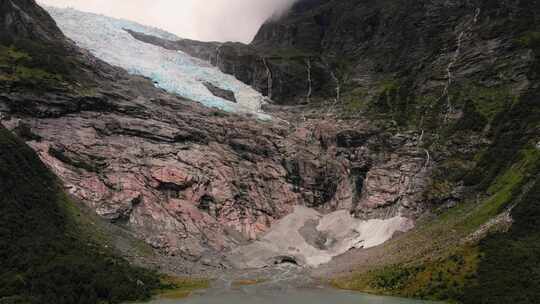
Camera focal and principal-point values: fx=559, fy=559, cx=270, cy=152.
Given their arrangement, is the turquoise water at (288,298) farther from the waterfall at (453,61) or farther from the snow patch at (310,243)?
the waterfall at (453,61)

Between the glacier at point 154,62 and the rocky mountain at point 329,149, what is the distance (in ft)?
3.08

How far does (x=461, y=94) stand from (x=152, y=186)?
227 ft

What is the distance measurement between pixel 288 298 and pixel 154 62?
101 m

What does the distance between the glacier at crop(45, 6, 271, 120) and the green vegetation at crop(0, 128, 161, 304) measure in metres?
56.3

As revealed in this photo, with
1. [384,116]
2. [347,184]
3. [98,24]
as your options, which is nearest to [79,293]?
[347,184]

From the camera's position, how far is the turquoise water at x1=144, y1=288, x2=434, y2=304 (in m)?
65.4

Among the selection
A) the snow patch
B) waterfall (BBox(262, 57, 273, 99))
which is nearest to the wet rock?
waterfall (BBox(262, 57, 273, 99))

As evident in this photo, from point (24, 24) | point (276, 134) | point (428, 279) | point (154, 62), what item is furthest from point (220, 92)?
point (428, 279)

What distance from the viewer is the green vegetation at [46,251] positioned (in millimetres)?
A: 61156

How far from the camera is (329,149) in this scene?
124 metres

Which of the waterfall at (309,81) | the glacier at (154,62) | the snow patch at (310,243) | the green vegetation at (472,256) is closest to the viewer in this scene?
the green vegetation at (472,256)

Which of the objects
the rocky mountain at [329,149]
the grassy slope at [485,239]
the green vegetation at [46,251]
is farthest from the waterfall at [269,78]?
the green vegetation at [46,251]

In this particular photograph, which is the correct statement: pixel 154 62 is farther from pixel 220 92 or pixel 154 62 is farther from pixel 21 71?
pixel 21 71

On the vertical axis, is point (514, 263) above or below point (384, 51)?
below
